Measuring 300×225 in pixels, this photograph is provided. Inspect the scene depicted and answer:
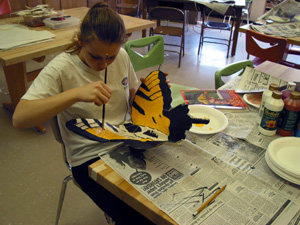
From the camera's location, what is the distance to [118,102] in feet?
4.11

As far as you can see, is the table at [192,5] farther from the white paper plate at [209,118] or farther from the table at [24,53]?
the white paper plate at [209,118]

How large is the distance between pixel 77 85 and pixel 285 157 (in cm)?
82

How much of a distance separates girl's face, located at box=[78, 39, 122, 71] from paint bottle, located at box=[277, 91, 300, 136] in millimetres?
669

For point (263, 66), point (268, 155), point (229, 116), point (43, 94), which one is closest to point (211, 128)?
point (229, 116)

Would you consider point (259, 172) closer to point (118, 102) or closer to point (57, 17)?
point (118, 102)

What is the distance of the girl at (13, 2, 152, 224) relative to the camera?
3.04 ft

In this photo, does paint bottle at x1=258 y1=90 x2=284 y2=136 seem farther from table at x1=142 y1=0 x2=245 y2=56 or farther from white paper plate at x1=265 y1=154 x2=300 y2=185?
table at x1=142 y1=0 x2=245 y2=56

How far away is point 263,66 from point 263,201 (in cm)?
115

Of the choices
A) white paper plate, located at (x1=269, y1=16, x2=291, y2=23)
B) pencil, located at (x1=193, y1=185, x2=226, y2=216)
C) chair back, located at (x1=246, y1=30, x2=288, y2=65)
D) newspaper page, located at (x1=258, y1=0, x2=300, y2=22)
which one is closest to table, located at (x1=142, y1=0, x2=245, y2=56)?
newspaper page, located at (x1=258, y1=0, x2=300, y2=22)

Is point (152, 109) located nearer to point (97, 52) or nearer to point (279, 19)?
point (97, 52)

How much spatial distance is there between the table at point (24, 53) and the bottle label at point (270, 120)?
110 centimetres

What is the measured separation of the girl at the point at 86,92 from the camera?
926 mm

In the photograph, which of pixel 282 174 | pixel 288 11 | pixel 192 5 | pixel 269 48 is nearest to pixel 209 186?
pixel 282 174

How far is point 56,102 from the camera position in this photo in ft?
3.03
